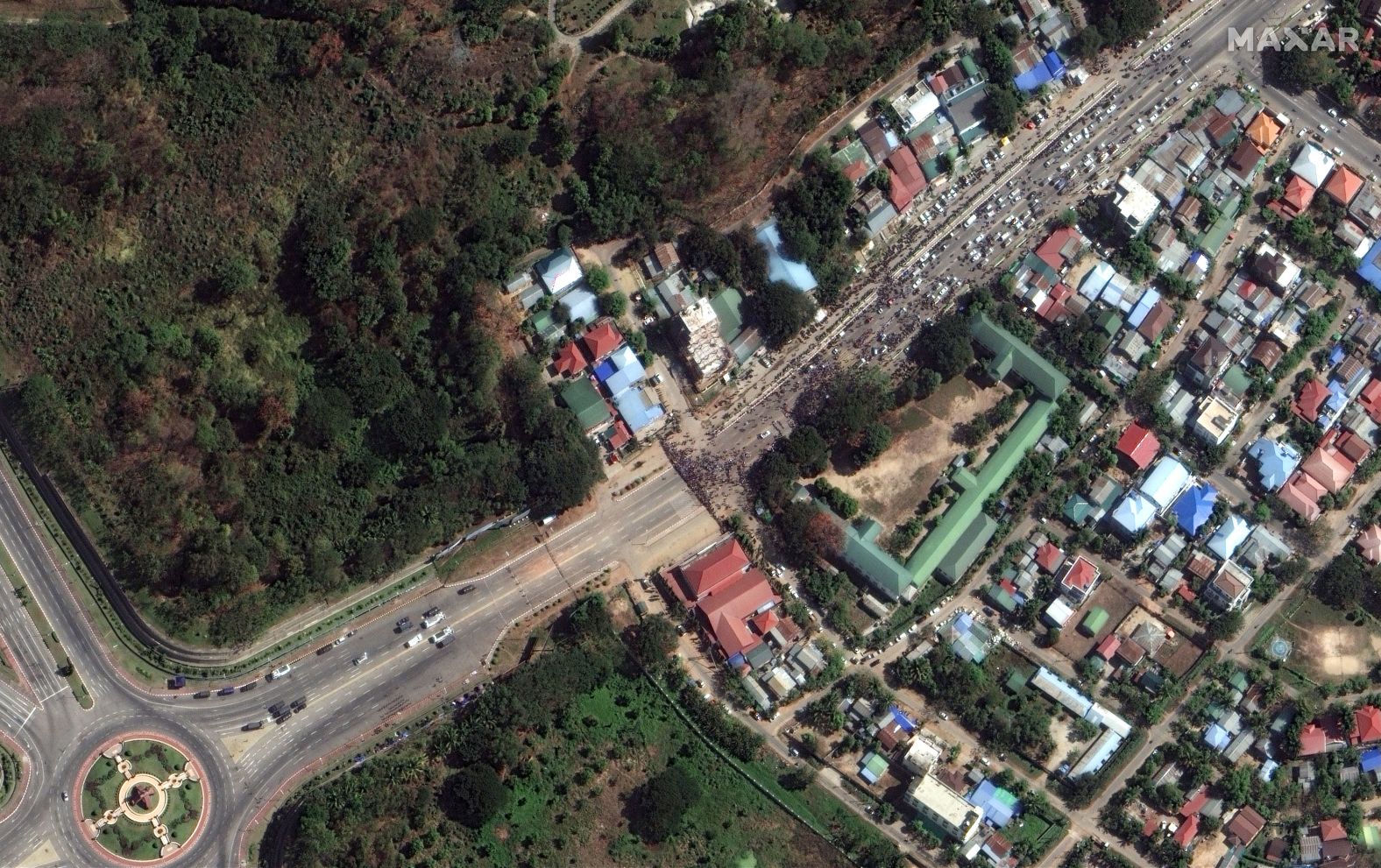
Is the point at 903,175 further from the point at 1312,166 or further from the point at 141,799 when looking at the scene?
the point at 141,799

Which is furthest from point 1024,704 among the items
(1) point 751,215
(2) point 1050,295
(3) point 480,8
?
(3) point 480,8

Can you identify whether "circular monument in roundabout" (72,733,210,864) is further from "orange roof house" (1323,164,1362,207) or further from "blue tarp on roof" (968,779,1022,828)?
"orange roof house" (1323,164,1362,207)

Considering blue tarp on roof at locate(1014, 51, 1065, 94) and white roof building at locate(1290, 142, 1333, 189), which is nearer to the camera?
blue tarp on roof at locate(1014, 51, 1065, 94)

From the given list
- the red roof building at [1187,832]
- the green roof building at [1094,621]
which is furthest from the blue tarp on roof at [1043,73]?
the red roof building at [1187,832]

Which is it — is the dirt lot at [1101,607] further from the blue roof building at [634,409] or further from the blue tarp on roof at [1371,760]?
the blue roof building at [634,409]

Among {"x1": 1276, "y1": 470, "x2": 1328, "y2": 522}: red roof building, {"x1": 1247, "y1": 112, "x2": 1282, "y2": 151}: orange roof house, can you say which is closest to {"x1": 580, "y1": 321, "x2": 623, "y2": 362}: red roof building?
{"x1": 1247, "y1": 112, "x2": 1282, "y2": 151}: orange roof house

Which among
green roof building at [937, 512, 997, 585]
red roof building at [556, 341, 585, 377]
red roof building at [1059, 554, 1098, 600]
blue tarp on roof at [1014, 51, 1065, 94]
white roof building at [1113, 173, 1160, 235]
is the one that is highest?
blue tarp on roof at [1014, 51, 1065, 94]

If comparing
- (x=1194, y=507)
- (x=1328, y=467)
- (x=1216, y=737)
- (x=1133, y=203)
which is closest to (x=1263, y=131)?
(x=1133, y=203)
